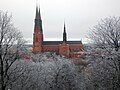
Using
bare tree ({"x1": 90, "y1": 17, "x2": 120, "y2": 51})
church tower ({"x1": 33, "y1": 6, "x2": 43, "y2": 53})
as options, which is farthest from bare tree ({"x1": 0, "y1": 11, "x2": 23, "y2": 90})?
church tower ({"x1": 33, "y1": 6, "x2": 43, "y2": 53})

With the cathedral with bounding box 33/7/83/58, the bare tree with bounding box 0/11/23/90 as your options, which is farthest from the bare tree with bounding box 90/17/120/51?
the cathedral with bounding box 33/7/83/58

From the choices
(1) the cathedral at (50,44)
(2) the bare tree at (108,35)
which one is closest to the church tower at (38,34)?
(1) the cathedral at (50,44)

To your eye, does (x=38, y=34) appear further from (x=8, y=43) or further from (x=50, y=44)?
(x=8, y=43)

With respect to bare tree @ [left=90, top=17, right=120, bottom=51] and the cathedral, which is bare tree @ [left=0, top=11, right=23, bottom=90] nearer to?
bare tree @ [left=90, top=17, right=120, bottom=51]

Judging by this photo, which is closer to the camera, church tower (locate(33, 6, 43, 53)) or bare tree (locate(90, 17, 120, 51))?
bare tree (locate(90, 17, 120, 51))

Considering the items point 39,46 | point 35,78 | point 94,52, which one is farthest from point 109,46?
point 39,46

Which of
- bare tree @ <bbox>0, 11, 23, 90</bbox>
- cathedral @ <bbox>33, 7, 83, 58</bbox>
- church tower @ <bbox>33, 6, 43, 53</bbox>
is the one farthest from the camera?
cathedral @ <bbox>33, 7, 83, 58</bbox>

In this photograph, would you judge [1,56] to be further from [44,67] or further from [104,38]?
[44,67]

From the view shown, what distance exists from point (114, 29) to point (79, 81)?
28.4 meters

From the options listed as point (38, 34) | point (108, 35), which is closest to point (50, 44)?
point (38, 34)

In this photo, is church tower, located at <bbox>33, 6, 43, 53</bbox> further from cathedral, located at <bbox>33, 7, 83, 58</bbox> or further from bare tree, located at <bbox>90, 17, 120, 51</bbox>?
bare tree, located at <bbox>90, 17, 120, 51</bbox>

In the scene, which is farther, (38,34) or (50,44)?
(50,44)

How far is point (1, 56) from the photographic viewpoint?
13172mm

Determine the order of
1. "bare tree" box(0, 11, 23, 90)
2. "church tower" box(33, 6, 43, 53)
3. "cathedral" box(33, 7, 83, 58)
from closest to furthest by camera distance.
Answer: "bare tree" box(0, 11, 23, 90), "church tower" box(33, 6, 43, 53), "cathedral" box(33, 7, 83, 58)
